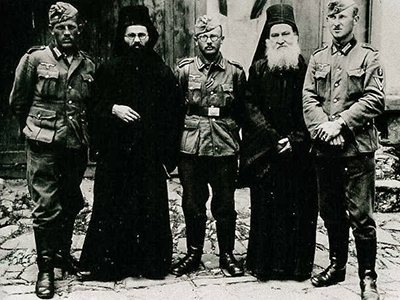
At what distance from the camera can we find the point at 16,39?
7234 mm

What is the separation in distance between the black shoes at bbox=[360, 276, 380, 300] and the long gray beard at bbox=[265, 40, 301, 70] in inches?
64.8

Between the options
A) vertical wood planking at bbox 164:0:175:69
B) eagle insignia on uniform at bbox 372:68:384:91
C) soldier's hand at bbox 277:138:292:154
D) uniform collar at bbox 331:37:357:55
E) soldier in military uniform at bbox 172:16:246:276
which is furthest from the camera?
vertical wood planking at bbox 164:0:175:69

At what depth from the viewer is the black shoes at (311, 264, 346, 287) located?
4316mm

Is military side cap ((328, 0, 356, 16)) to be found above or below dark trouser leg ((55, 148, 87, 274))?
above

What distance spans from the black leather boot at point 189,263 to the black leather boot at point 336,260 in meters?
0.92

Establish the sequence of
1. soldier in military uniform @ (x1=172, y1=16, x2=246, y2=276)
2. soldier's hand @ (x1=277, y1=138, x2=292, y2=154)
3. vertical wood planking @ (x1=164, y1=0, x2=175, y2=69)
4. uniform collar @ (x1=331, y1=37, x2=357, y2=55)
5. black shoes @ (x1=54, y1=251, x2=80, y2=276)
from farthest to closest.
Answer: vertical wood planking @ (x1=164, y1=0, x2=175, y2=69), black shoes @ (x1=54, y1=251, x2=80, y2=276), soldier in military uniform @ (x1=172, y1=16, x2=246, y2=276), soldier's hand @ (x1=277, y1=138, x2=292, y2=154), uniform collar @ (x1=331, y1=37, x2=357, y2=55)

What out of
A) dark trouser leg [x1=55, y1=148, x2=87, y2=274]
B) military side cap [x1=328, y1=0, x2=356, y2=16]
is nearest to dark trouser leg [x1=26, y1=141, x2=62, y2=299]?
dark trouser leg [x1=55, y1=148, x2=87, y2=274]

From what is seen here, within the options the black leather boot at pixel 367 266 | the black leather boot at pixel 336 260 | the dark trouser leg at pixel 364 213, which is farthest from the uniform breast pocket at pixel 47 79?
the black leather boot at pixel 367 266

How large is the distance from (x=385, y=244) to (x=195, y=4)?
365cm

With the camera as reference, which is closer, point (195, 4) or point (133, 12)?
point (133, 12)

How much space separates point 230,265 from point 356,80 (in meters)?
1.73

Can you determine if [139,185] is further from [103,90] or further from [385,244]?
[385,244]

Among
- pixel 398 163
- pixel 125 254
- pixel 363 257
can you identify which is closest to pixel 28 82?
pixel 125 254

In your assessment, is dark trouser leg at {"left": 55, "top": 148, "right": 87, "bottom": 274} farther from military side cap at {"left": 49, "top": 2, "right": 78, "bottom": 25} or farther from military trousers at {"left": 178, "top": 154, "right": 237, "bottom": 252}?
military side cap at {"left": 49, "top": 2, "right": 78, "bottom": 25}
